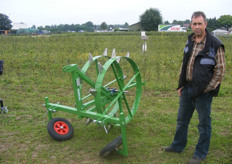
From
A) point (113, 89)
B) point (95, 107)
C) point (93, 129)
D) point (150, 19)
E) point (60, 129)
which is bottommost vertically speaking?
point (93, 129)

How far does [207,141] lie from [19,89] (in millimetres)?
5524

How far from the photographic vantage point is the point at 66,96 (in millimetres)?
6109

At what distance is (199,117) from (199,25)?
1.15m

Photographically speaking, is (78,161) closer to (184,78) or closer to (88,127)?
(88,127)

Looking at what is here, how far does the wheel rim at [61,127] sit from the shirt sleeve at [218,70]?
2300mm

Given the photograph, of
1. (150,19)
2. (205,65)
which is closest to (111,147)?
(205,65)

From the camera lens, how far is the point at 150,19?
2501 inches

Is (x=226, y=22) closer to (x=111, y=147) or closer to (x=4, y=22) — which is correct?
(x=4, y=22)

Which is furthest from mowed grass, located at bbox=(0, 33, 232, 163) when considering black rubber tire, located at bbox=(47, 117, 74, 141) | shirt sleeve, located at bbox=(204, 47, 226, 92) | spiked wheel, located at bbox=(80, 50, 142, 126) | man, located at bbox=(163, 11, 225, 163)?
shirt sleeve, located at bbox=(204, 47, 226, 92)

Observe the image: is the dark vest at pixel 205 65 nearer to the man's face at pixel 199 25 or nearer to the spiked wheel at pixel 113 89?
the man's face at pixel 199 25

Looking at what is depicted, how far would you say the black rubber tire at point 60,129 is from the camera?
12.2 feet

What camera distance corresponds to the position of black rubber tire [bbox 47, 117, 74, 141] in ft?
12.2

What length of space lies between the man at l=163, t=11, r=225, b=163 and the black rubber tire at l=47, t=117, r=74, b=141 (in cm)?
180

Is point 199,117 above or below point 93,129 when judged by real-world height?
above
